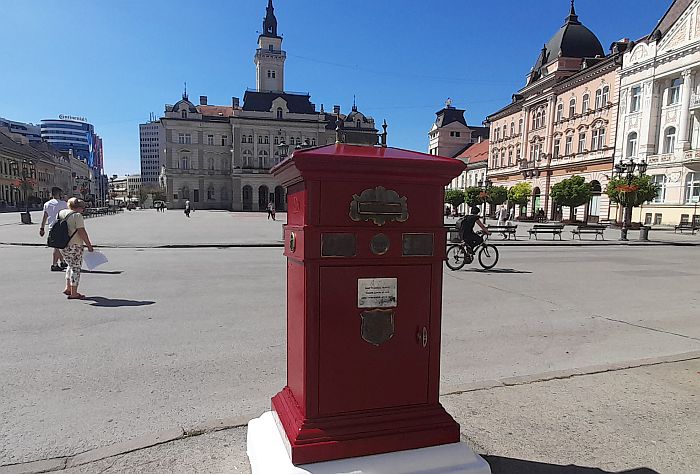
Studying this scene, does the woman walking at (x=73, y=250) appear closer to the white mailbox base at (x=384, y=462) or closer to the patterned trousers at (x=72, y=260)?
the patterned trousers at (x=72, y=260)

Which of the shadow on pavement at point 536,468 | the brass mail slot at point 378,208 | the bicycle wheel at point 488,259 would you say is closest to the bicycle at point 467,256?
the bicycle wheel at point 488,259

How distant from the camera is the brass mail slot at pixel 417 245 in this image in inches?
84.9

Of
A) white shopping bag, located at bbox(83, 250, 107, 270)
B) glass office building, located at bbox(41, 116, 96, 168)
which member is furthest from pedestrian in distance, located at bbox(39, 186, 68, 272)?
glass office building, located at bbox(41, 116, 96, 168)

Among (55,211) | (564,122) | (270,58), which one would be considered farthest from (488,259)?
(270,58)

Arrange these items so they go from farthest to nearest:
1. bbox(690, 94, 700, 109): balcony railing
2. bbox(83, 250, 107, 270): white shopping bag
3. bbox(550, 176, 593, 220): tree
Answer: bbox(550, 176, 593, 220): tree
bbox(690, 94, 700, 109): balcony railing
bbox(83, 250, 107, 270): white shopping bag

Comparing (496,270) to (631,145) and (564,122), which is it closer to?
(631,145)

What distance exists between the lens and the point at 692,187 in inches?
1310

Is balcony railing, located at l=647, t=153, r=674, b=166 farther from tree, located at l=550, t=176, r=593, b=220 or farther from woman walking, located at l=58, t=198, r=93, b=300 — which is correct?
woman walking, located at l=58, t=198, r=93, b=300

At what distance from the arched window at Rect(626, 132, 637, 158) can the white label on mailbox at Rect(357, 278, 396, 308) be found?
44.8m

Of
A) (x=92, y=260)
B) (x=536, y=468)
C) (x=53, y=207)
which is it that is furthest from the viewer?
(x=53, y=207)

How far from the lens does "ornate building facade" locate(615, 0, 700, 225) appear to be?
33.6 meters

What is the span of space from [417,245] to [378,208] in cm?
29

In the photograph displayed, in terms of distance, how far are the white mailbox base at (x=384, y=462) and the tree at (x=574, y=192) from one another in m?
36.8

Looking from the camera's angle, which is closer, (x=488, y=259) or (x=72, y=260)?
(x=72, y=260)
